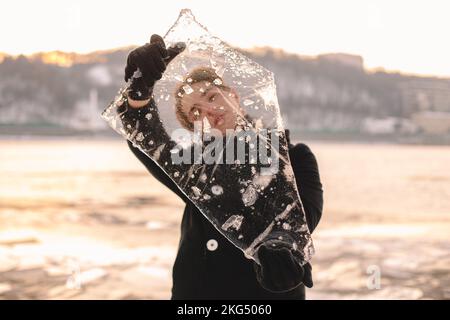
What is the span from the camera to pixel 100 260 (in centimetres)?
734

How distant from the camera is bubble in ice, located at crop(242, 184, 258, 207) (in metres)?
1.79

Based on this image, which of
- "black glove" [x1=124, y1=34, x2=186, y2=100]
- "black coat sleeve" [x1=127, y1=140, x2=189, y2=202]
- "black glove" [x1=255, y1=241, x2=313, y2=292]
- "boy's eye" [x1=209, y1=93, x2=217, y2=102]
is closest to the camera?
"black glove" [x1=255, y1=241, x2=313, y2=292]

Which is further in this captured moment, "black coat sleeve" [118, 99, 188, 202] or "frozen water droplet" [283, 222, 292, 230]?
"black coat sleeve" [118, 99, 188, 202]

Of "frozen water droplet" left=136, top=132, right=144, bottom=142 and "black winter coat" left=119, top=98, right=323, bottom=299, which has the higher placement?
"frozen water droplet" left=136, top=132, right=144, bottom=142

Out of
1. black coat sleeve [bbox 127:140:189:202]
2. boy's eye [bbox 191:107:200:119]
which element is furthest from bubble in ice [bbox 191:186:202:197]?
boy's eye [bbox 191:107:200:119]

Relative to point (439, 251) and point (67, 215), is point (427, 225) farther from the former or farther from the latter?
point (67, 215)

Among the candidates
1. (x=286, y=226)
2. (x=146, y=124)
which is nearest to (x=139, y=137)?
(x=146, y=124)

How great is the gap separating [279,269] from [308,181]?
36cm

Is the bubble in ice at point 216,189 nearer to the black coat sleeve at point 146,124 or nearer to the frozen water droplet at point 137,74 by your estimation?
the black coat sleeve at point 146,124

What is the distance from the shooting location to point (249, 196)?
1.80 meters

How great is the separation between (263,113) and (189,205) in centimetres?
39

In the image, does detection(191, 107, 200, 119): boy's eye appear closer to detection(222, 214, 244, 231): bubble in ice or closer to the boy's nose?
the boy's nose

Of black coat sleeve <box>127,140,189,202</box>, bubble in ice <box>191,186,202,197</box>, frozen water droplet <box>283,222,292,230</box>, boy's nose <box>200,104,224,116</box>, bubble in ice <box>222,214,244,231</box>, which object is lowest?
frozen water droplet <box>283,222,292,230</box>
